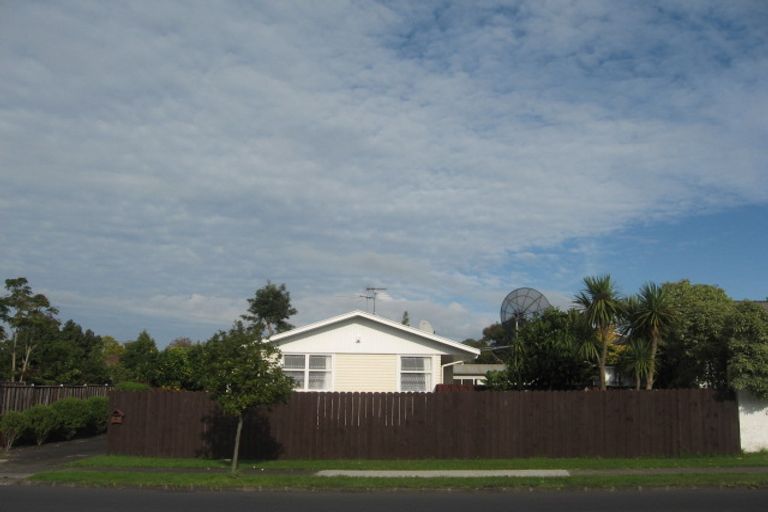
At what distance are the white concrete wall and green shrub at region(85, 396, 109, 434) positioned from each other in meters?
22.9

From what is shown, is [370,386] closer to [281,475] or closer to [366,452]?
[366,452]

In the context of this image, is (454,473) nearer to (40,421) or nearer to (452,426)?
(452,426)

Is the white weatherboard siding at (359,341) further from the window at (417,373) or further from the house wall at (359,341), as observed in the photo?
the window at (417,373)

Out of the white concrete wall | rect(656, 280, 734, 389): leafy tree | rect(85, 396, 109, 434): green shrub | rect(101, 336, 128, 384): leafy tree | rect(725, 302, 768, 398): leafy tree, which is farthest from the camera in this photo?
rect(101, 336, 128, 384): leafy tree

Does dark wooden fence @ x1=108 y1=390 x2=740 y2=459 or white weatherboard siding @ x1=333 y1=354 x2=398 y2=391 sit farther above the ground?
white weatherboard siding @ x1=333 y1=354 x2=398 y2=391

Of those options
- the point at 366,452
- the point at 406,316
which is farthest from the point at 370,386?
the point at 406,316

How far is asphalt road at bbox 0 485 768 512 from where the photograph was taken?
1239 cm

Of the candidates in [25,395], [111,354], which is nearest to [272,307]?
[111,354]

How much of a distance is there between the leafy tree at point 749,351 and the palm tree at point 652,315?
2.10 metres

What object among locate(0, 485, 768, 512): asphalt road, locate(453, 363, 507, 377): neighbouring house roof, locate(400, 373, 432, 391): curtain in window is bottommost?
locate(0, 485, 768, 512): asphalt road

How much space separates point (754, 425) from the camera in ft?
64.5

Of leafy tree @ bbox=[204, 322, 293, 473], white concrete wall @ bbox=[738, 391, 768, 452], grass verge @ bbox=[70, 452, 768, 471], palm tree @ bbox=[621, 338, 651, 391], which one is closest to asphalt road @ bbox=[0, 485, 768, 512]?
leafy tree @ bbox=[204, 322, 293, 473]

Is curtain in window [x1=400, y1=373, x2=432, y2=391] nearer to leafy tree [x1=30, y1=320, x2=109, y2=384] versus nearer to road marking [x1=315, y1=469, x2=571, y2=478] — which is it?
road marking [x1=315, y1=469, x2=571, y2=478]

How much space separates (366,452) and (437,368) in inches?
218
